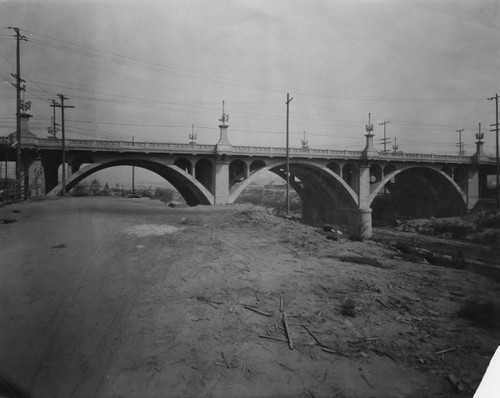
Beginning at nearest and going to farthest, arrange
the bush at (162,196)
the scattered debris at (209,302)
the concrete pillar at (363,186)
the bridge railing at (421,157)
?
the scattered debris at (209,302), the concrete pillar at (363,186), the bridge railing at (421,157), the bush at (162,196)

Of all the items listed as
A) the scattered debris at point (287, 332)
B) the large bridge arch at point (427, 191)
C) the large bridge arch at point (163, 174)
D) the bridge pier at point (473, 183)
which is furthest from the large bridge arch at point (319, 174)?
the scattered debris at point (287, 332)

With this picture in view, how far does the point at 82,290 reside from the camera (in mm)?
5742

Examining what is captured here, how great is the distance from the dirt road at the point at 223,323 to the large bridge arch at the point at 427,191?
30.0 meters

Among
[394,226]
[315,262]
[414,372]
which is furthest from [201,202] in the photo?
[394,226]

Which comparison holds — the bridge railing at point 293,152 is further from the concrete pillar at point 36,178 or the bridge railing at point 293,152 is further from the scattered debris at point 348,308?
the scattered debris at point 348,308

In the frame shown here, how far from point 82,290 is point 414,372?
18.8 ft

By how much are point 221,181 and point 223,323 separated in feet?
70.1

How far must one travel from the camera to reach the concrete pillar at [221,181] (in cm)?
2553

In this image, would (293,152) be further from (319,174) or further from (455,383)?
(455,383)

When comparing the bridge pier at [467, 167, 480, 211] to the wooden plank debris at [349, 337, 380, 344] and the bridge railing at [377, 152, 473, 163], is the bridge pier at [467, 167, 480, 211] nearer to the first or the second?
the bridge railing at [377, 152, 473, 163]

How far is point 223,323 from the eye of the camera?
15.8 feet

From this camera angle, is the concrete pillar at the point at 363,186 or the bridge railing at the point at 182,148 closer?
the bridge railing at the point at 182,148

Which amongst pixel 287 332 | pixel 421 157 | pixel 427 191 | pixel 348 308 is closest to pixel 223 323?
pixel 287 332

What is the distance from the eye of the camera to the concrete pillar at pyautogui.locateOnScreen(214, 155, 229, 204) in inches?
1005
